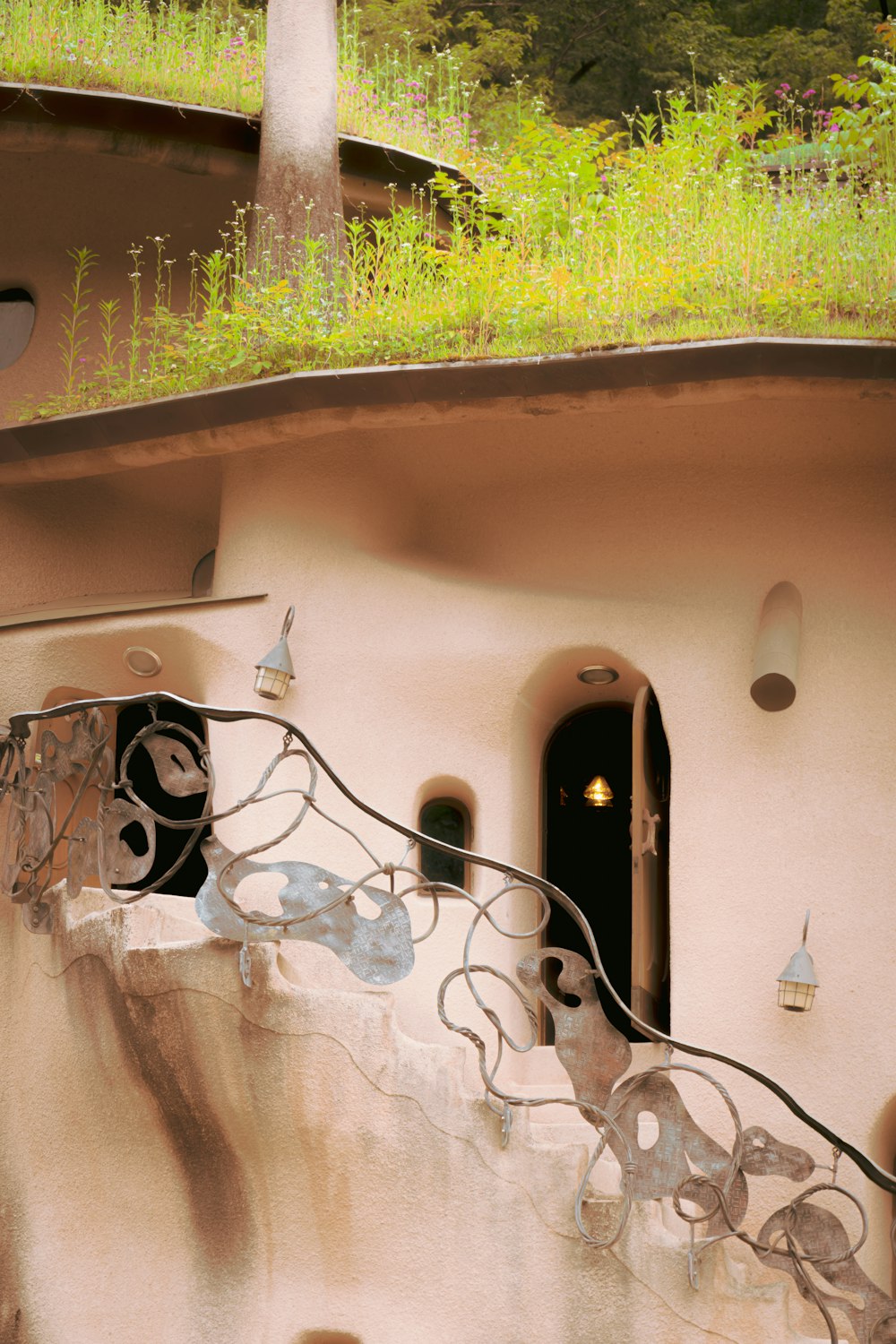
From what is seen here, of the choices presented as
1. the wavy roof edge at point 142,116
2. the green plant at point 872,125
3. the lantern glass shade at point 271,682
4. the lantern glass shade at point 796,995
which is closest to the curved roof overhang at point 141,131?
the wavy roof edge at point 142,116

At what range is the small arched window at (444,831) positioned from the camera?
991 centimetres

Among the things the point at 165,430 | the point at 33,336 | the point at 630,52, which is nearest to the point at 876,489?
the point at 165,430

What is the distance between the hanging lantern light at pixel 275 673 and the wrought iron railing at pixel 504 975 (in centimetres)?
152

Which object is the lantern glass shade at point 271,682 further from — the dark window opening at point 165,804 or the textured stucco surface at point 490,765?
the dark window opening at point 165,804

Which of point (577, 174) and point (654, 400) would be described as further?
point (577, 174)

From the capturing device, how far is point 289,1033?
305 inches

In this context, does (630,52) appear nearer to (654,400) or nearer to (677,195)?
(677,195)

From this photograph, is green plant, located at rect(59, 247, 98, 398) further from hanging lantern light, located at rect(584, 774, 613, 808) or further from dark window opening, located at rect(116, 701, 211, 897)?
hanging lantern light, located at rect(584, 774, 613, 808)

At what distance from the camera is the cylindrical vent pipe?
29.4 ft

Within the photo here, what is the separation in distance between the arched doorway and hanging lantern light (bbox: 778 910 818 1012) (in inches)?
42.0

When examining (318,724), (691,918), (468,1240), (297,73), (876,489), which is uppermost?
(297,73)

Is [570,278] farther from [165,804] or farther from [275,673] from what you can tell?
[165,804]

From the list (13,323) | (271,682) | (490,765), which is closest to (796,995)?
(490,765)

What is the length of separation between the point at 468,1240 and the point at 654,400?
4.48 m
